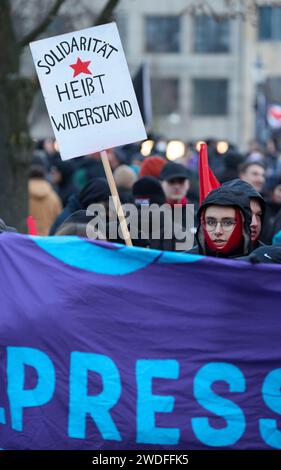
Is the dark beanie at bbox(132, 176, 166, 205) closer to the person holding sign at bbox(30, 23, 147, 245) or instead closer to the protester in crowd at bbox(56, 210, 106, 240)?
the protester in crowd at bbox(56, 210, 106, 240)

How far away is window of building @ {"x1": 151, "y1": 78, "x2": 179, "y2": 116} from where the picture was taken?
58203mm

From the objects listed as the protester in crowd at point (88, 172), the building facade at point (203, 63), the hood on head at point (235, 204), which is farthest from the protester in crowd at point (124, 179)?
the building facade at point (203, 63)

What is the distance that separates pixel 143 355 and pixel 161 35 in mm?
61907

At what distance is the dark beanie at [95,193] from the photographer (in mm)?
8581

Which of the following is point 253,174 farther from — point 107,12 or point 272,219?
point 107,12

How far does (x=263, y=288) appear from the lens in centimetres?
528

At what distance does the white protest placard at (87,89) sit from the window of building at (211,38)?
59233 millimetres

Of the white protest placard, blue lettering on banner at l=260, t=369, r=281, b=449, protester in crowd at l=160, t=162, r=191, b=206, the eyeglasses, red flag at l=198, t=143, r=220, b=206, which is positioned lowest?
blue lettering on banner at l=260, t=369, r=281, b=449

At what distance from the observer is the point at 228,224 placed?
6.12 m

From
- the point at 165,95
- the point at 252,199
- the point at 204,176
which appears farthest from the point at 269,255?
the point at 165,95

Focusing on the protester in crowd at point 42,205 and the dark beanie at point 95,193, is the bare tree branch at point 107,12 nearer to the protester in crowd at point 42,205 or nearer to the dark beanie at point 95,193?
the protester in crowd at point 42,205

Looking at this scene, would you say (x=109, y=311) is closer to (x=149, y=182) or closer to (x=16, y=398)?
(x=16, y=398)

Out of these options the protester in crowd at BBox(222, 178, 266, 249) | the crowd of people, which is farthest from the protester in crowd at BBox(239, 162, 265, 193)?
the protester in crowd at BBox(222, 178, 266, 249)
